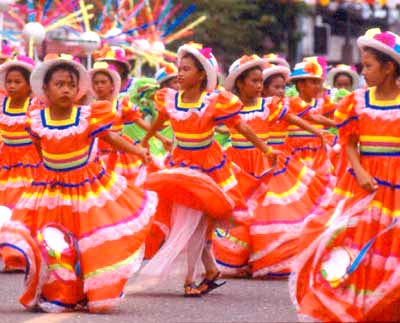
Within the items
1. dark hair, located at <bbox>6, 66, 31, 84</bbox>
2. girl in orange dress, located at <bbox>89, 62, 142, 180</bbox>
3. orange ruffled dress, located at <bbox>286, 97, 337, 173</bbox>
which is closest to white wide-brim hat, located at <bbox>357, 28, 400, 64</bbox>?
dark hair, located at <bbox>6, 66, 31, 84</bbox>

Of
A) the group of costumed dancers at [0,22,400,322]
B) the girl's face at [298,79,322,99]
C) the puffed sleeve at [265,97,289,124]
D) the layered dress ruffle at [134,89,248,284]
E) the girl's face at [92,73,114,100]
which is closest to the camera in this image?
the group of costumed dancers at [0,22,400,322]

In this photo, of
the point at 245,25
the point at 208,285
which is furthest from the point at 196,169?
the point at 245,25

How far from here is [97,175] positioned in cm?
916

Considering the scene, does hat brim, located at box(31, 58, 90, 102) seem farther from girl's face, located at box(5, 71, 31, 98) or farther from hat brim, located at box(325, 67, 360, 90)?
hat brim, located at box(325, 67, 360, 90)

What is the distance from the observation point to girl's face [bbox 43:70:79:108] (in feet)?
29.9

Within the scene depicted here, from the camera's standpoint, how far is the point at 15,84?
11.4 meters

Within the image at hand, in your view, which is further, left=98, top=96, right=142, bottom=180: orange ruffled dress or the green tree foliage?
the green tree foliage

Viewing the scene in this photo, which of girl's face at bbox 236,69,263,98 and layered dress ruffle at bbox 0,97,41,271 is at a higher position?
girl's face at bbox 236,69,263,98

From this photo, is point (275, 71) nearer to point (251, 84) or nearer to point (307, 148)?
point (307, 148)

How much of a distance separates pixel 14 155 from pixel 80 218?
3.13 metres

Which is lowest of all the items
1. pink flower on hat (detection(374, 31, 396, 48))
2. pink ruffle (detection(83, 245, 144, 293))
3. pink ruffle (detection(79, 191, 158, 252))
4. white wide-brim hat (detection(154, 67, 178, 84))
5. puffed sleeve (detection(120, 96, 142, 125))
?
pink ruffle (detection(83, 245, 144, 293))

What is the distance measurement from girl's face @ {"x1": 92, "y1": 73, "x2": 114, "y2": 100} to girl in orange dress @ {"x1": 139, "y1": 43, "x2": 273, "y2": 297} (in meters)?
2.55

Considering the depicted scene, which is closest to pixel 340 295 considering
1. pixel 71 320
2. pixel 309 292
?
pixel 309 292

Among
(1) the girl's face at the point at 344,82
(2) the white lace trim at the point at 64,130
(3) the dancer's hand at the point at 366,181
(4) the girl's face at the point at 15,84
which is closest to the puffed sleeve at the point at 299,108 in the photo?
(4) the girl's face at the point at 15,84
